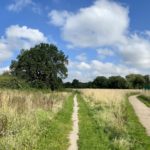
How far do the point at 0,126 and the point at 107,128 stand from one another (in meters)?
5.40

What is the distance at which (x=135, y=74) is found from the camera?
157000 millimetres

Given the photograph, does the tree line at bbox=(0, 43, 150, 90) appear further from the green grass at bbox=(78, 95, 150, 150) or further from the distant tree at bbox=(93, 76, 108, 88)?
the green grass at bbox=(78, 95, 150, 150)

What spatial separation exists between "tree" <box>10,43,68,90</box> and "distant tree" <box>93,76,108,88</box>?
174 feet

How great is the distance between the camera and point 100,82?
448 ft

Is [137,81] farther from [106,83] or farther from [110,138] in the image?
[110,138]

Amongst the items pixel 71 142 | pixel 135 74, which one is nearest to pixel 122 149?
pixel 71 142

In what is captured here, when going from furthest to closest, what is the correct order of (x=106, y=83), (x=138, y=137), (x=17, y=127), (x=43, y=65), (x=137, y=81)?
(x=137, y=81), (x=106, y=83), (x=43, y=65), (x=138, y=137), (x=17, y=127)

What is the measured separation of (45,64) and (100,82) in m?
58.5

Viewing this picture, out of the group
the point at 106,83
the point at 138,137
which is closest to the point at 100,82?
the point at 106,83

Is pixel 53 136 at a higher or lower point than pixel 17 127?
lower

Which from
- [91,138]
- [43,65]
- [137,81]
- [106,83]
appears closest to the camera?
[91,138]

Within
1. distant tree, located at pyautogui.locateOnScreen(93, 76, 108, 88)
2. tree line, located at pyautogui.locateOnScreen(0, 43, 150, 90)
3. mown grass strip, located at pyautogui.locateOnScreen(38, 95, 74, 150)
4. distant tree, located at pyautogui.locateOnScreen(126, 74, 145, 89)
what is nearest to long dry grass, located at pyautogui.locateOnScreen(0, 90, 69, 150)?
mown grass strip, located at pyautogui.locateOnScreen(38, 95, 74, 150)

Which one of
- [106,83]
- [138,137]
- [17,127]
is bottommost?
[138,137]

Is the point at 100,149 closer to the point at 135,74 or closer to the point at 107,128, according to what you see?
the point at 107,128
